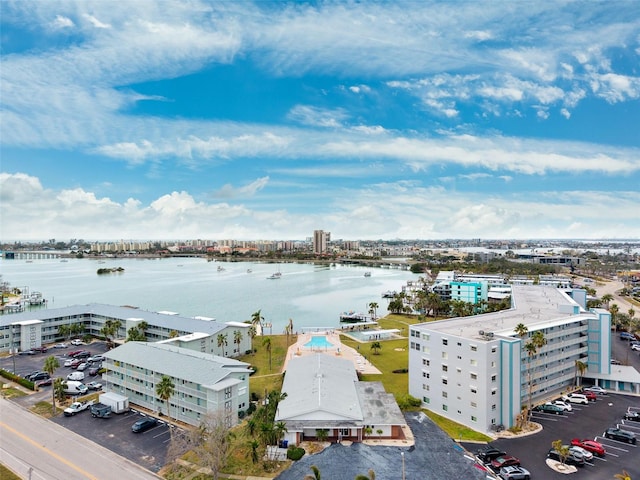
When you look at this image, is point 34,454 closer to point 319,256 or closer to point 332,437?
point 332,437

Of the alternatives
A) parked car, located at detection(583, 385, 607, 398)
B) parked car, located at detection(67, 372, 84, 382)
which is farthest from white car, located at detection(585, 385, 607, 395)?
parked car, located at detection(67, 372, 84, 382)

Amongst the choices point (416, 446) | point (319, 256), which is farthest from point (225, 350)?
point (319, 256)

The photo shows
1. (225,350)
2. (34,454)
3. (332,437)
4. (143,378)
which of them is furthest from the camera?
(225,350)

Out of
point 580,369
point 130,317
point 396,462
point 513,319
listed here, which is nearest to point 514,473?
point 396,462

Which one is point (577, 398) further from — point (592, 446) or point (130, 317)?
point (130, 317)

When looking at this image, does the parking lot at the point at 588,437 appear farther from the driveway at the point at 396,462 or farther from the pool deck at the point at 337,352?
the pool deck at the point at 337,352

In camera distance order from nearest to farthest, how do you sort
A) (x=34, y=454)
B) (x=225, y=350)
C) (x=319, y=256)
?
1. (x=34, y=454)
2. (x=225, y=350)
3. (x=319, y=256)
